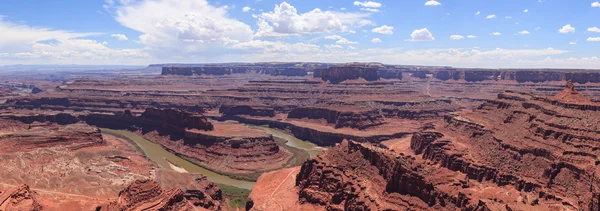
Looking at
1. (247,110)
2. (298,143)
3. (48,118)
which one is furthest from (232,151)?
(247,110)

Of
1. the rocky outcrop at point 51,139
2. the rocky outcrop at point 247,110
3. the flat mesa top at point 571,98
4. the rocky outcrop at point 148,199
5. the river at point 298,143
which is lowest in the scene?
the river at point 298,143

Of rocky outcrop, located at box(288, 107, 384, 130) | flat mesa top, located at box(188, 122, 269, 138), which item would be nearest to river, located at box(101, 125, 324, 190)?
flat mesa top, located at box(188, 122, 269, 138)

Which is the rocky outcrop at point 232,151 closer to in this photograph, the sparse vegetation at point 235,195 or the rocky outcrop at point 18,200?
the sparse vegetation at point 235,195

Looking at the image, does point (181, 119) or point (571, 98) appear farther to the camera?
point (181, 119)

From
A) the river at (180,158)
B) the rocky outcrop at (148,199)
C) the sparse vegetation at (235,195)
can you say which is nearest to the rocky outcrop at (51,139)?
the river at (180,158)

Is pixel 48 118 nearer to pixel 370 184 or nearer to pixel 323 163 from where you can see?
pixel 323 163
